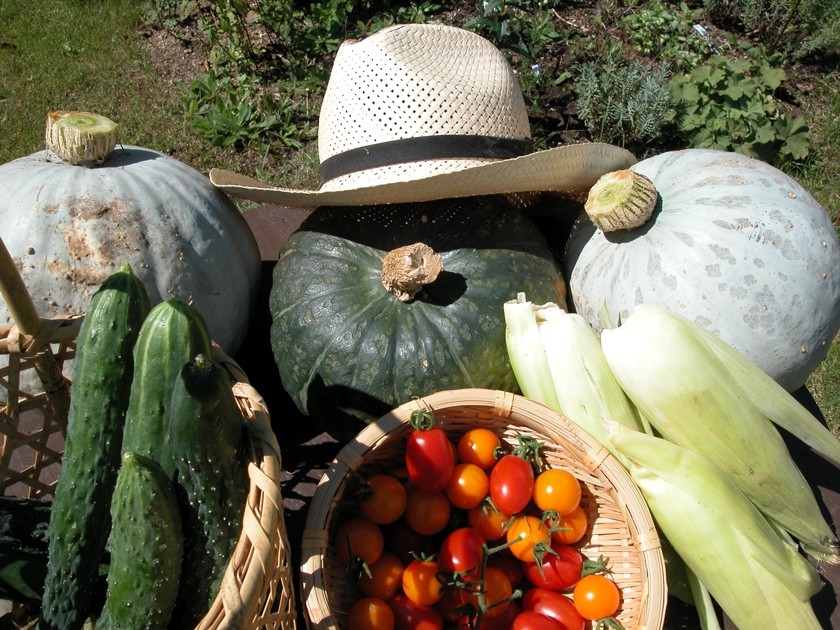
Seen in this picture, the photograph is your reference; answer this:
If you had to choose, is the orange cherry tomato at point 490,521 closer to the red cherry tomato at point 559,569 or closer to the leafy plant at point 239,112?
the red cherry tomato at point 559,569

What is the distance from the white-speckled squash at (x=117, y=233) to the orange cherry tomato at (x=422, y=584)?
2.53ft

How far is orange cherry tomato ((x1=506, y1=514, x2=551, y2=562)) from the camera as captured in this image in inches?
58.1

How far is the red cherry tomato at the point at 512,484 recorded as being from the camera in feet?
4.86

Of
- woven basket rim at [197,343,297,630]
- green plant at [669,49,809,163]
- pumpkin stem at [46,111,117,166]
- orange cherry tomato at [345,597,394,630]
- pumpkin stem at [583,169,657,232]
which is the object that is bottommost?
orange cherry tomato at [345,597,394,630]

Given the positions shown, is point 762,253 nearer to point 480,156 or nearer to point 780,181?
point 780,181

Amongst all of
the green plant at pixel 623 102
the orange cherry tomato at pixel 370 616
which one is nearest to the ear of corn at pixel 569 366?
the orange cherry tomato at pixel 370 616

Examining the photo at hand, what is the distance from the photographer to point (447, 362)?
1633mm

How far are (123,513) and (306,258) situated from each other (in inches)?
34.6

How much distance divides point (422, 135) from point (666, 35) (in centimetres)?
238

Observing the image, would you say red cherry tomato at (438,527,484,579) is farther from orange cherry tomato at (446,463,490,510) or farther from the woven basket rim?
the woven basket rim

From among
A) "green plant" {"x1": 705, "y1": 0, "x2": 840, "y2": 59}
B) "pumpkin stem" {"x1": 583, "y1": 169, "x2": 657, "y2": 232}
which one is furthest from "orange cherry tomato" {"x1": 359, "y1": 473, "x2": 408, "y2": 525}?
"green plant" {"x1": 705, "y1": 0, "x2": 840, "y2": 59}

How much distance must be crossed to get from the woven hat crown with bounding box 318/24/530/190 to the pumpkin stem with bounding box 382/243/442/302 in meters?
0.22

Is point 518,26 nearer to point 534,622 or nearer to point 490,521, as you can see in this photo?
point 490,521

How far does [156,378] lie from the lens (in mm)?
1112
